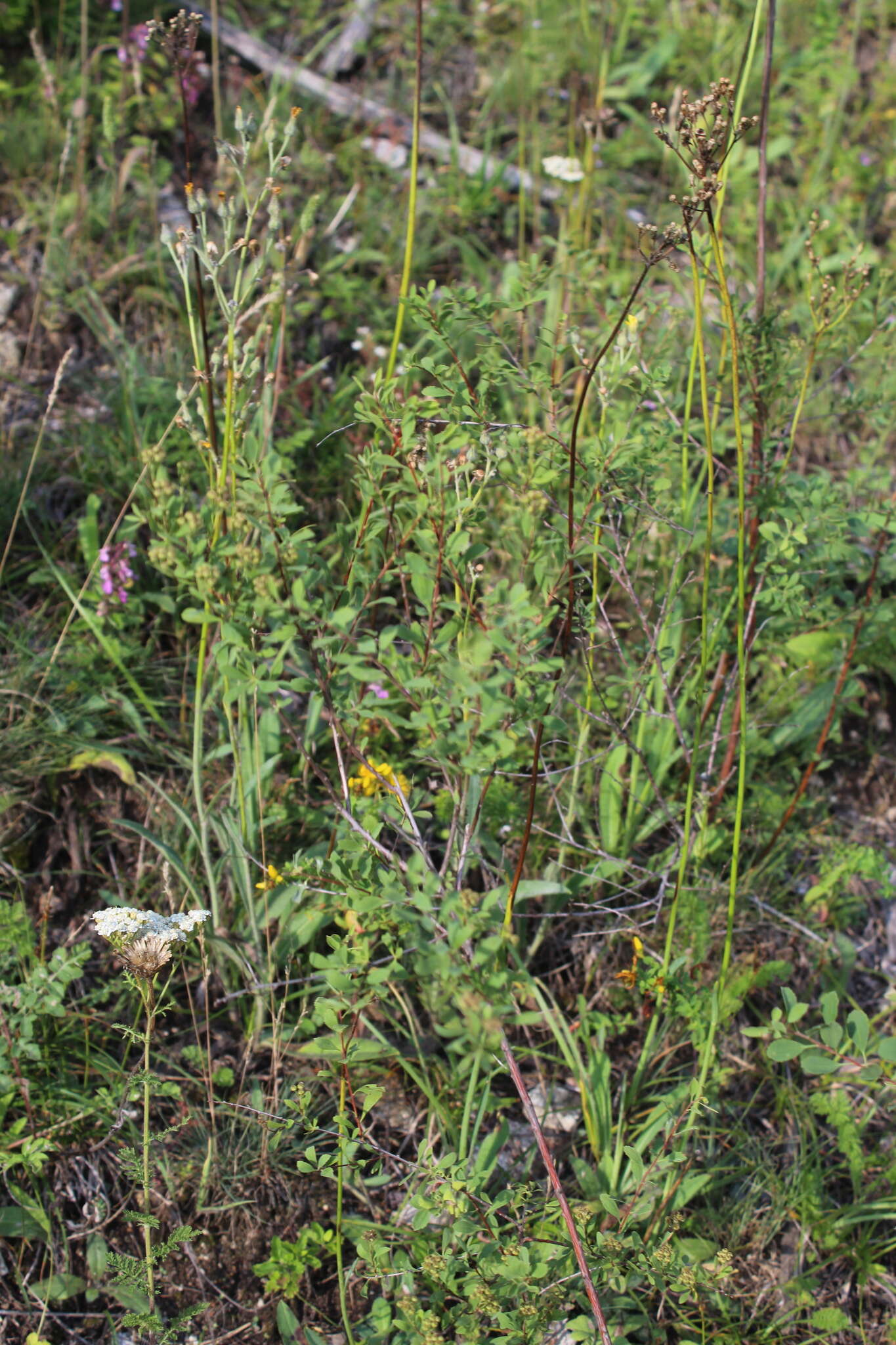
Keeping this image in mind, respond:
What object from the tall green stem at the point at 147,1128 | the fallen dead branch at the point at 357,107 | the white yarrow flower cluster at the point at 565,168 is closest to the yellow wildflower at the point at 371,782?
the tall green stem at the point at 147,1128

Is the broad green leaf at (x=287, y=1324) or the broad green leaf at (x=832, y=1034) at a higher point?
the broad green leaf at (x=832, y=1034)

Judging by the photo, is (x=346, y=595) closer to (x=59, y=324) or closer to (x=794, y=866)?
(x=794, y=866)

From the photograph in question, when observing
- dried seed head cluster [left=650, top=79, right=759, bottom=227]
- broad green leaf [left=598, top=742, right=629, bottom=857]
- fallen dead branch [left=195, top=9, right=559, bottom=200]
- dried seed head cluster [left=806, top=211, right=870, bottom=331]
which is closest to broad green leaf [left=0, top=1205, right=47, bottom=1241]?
broad green leaf [left=598, top=742, right=629, bottom=857]

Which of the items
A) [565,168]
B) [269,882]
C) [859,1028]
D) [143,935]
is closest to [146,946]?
[143,935]

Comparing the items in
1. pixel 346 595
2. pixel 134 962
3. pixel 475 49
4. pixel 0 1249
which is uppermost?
pixel 475 49

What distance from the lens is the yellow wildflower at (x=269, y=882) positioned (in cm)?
183

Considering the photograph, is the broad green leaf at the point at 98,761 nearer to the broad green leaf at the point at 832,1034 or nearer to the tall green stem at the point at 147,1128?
the tall green stem at the point at 147,1128

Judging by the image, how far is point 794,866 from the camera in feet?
8.05

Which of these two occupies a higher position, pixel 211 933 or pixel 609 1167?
pixel 211 933

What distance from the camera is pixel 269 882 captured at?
1943 mm

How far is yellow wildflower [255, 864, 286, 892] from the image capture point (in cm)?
183

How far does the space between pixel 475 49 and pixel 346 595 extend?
3.50 m

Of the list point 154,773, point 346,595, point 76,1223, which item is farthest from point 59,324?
point 76,1223

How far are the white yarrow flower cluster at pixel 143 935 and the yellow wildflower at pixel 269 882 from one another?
0.67 feet
